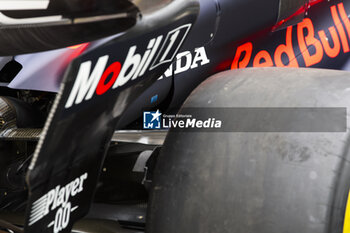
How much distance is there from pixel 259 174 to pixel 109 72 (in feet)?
1.04

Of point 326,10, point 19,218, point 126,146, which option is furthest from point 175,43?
point 326,10

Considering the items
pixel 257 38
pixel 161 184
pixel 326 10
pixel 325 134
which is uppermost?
pixel 326 10

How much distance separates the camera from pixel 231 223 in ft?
2.80

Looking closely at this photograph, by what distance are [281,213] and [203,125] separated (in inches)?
8.5

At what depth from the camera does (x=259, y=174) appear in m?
0.85

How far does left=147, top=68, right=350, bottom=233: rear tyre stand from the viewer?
0.82 m

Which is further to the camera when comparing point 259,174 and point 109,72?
point 259,174

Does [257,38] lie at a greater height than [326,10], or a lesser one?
lesser

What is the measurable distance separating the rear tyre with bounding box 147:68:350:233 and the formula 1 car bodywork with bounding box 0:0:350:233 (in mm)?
27

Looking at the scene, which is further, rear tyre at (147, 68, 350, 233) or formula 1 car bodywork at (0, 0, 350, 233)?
rear tyre at (147, 68, 350, 233)

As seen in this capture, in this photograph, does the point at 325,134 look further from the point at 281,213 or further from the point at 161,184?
the point at 161,184

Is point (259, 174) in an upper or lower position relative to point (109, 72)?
lower

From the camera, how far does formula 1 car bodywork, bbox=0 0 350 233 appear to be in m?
0.69

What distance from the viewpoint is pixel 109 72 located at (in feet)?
2.32
